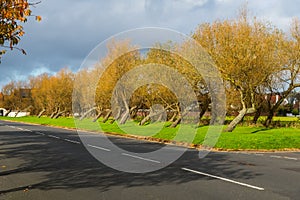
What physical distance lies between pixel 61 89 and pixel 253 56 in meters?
59.7

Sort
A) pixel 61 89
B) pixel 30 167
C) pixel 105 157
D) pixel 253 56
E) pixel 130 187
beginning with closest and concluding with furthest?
pixel 130 187
pixel 30 167
pixel 105 157
pixel 253 56
pixel 61 89

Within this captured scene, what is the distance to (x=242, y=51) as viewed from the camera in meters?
25.8

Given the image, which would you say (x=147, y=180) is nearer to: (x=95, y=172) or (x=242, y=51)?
(x=95, y=172)

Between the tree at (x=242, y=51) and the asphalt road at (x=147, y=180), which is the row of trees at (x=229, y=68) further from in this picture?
the asphalt road at (x=147, y=180)

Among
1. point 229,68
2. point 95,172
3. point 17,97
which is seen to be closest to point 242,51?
point 229,68

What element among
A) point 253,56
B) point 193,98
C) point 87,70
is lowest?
point 193,98

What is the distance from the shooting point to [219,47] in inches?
1068

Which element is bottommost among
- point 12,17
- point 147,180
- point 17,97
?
point 147,180

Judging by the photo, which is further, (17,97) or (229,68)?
(17,97)

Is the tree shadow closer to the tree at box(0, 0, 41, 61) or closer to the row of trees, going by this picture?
the tree at box(0, 0, 41, 61)

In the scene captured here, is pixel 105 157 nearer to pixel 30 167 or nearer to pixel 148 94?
pixel 30 167

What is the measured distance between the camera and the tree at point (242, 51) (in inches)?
1015

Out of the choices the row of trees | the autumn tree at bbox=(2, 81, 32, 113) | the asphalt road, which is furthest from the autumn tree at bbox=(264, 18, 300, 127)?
the autumn tree at bbox=(2, 81, 32, 113)

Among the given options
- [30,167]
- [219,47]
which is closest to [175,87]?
[219,47]
